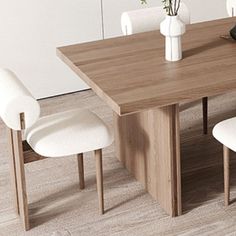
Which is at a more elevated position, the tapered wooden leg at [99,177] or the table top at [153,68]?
the table top at [153,68]

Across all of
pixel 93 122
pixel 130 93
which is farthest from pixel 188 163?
pixel 130 93

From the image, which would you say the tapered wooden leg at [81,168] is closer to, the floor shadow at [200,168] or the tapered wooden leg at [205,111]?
the floor shadow at [200,168]

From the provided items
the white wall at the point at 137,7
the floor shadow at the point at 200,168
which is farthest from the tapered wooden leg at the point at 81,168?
the white wall at the point at 137,7

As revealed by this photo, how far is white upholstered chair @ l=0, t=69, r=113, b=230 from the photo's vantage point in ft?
8.45

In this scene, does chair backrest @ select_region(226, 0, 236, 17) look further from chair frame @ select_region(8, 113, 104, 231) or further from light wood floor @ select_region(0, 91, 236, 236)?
chair frame @ select_region(8, 113, 104, 231)

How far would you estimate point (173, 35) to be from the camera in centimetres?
280

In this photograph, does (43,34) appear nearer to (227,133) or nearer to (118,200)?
(118,200)

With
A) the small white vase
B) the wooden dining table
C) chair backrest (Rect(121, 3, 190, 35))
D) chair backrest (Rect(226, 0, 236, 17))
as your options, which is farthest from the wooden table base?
chair backrest (Rect(226, 0, 236, 17))

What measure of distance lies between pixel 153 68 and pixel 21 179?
74 centimetres

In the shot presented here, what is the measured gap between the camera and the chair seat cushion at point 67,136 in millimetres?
2760

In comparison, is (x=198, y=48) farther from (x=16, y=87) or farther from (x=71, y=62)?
(x=16, y=87)

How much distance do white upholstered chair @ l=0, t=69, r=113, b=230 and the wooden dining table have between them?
0.72ft

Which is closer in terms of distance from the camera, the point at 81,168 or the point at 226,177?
the point at 226,177

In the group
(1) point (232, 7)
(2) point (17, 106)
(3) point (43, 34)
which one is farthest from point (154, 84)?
(3) point (43, 34)
